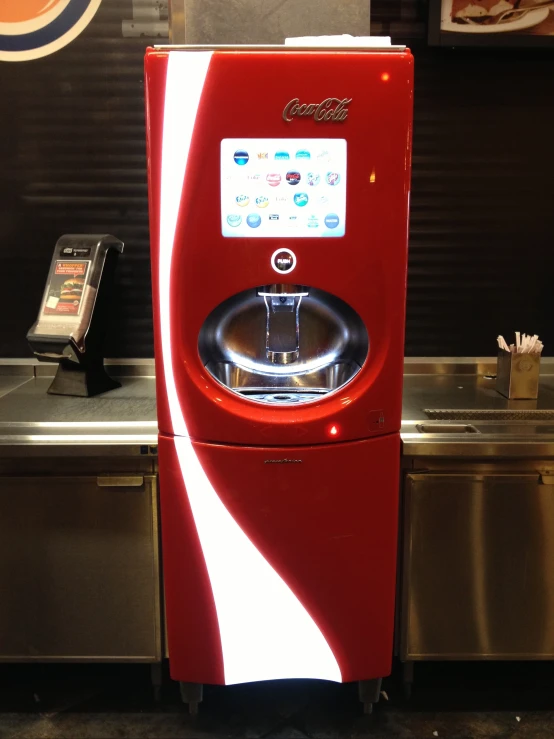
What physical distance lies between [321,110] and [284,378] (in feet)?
2.25

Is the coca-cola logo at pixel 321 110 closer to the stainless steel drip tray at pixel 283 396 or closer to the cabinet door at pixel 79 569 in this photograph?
the stainless steel drip tray at pixel 283 396

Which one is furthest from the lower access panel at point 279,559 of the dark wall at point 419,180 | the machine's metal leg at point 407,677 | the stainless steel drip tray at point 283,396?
the dark wall at point 419,180

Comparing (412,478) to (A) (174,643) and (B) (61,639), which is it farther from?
(B) (61,639)

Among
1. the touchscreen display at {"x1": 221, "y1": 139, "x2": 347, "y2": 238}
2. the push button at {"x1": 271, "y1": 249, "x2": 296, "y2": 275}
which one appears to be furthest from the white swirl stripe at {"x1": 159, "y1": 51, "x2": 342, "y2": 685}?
the push button at {"x1": 271, "y1": 249, "x2": 296, "y2": 275}

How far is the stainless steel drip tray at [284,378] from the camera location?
1764 mm

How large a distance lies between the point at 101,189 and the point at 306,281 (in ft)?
3.85

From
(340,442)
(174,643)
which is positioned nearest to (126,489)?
(174,643)

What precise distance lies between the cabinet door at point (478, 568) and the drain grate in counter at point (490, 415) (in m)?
0.22

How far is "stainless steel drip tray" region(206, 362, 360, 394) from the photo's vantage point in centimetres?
176

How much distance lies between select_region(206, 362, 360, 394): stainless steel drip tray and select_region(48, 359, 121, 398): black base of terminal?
62 centimetres

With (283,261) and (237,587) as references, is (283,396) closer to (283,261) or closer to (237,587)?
(283,261)

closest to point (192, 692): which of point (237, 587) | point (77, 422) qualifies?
point (237, 587)

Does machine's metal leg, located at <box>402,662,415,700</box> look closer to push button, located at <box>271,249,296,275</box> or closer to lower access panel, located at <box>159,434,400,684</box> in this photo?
lower access panel, located at <box>159,434,400,684</box>

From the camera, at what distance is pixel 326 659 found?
1814 mm
